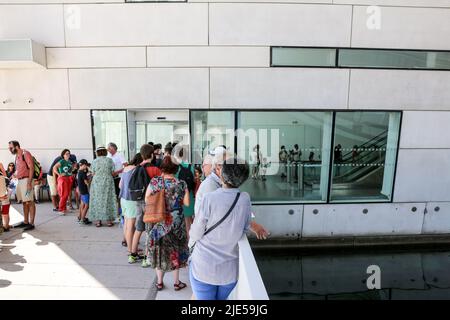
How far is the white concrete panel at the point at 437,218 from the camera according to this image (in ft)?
21.5

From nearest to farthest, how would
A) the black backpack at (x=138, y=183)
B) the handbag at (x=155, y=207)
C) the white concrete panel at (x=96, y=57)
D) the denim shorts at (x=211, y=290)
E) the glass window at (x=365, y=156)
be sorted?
the denim shorts at (x=211, y=290) → the handbag at (x=155, y=207) → the black backpack at (x=138, y=183) → the white concrete panel at (x=96, y=57) → the glass window at (x=365, y=156)

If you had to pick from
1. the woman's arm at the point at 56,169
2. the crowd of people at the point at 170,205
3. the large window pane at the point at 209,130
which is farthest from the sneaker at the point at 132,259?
the woman's arm at the point at 56,169

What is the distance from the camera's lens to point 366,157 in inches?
262

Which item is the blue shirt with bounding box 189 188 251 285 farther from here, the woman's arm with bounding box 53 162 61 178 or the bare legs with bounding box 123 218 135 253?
the woman's arm with bounding box 53 162 61 178

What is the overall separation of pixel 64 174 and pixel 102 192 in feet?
4.33

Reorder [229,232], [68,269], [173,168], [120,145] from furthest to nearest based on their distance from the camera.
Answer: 1. [120,145]
2. [68,269]
3. [173,168]
4. [229,232]

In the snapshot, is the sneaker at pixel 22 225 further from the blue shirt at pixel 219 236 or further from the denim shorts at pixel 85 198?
the blue shirt at pixel 219 236

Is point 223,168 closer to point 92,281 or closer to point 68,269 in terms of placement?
point 92,281

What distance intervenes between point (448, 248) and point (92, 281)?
25.3ft

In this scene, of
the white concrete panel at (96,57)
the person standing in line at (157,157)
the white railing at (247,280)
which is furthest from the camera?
the white concrete panel at (96,57)

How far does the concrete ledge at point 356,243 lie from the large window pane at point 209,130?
237 cm

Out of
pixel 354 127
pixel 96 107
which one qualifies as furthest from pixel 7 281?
pixel 354 127

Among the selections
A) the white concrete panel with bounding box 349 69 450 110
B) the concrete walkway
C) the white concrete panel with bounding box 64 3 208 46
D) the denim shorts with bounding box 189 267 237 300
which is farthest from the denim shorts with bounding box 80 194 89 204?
the white concrete panel with bounding box 349 69 450 110

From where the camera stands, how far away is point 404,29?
6.08m
